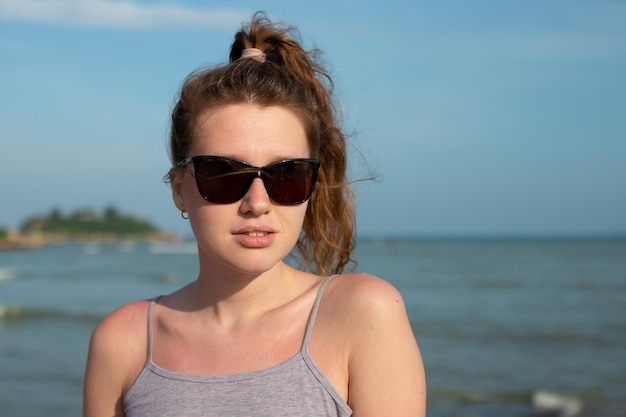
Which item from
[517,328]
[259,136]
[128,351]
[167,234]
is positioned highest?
[259,136]

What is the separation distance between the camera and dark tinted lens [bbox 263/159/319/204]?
1.84 metres

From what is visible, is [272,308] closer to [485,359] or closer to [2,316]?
[485,359]

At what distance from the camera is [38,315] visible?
1562 centimetres

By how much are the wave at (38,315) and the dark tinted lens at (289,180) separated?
13850mm

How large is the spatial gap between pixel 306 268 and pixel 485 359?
919 cm

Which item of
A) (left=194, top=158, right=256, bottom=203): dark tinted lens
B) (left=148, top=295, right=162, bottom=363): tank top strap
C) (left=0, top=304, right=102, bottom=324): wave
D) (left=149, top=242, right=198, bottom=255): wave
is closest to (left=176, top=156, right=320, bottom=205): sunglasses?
(left=194, top=158, right=256, bottom=203): dark tinted lens

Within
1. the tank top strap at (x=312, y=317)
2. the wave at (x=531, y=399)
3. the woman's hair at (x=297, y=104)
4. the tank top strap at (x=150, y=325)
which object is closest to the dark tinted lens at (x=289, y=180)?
the woman's hair at (x=297, y=104)

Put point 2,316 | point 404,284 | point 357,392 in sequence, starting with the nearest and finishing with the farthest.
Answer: point 357,392 → point 2,316 → point 404,284

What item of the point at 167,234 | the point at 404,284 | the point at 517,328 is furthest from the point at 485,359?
the point at 167,234

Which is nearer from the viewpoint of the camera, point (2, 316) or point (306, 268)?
point (306, 268)

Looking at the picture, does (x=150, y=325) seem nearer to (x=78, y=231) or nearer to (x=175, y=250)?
(x=175, y=250)

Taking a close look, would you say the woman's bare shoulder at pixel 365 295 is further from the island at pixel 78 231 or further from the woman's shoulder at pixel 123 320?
the island at pixel 78 231

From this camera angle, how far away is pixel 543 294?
63.6 feet

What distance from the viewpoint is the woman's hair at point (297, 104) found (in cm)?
187
